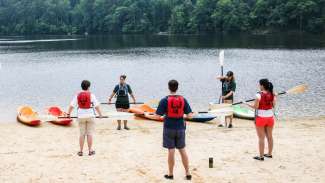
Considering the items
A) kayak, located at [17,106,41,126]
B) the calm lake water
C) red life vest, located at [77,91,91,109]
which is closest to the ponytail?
red life vest, located at [77,91,91,109]

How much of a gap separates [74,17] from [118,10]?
2340 centimetres

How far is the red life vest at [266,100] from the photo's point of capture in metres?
9.83

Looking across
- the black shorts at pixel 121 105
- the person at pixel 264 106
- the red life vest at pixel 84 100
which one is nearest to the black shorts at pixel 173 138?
the person at pixel 264 106

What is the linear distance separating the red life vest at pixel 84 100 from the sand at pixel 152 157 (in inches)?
54.8

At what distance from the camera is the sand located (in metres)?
9.34

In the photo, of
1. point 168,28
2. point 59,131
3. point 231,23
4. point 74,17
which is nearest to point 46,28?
point 74,17

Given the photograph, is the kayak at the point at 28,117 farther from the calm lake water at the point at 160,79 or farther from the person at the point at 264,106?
the person at the point at 264,106

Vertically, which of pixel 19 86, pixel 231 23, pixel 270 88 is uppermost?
pixel 231 23

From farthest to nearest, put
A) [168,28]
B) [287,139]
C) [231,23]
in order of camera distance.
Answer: [168,28] < [231,23] < [287,139]

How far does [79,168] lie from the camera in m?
10.0

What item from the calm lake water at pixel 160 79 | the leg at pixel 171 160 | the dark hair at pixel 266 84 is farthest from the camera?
the calm lake water at pixel 160 79

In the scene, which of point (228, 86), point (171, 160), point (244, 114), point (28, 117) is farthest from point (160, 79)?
point (171, 160)

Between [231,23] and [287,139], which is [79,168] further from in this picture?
[231,23]

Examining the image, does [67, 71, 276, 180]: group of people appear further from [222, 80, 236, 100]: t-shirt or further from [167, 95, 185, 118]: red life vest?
[222, 80, 236, 100]: t-shirt
